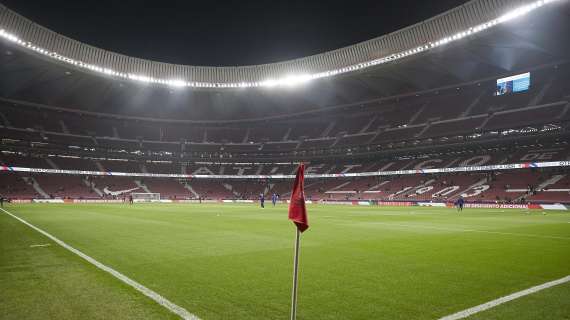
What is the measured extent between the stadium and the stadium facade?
1.15 ft

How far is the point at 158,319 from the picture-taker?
13.6ft

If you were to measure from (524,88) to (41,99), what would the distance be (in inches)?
3193

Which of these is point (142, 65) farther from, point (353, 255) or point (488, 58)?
point (353, 255)

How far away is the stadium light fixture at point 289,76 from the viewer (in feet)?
127

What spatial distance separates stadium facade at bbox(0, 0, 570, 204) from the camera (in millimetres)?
45375

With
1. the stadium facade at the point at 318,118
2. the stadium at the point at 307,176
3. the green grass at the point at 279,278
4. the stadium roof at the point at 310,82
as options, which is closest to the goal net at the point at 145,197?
the stadium at the point at 307,176

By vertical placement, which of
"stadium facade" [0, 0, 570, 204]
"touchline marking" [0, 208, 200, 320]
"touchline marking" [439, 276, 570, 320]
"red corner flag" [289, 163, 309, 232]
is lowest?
"touchline marking" [0, 208, 200, 320]

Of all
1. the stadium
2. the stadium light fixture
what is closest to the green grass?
the stadium

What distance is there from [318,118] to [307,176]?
15.7 meters

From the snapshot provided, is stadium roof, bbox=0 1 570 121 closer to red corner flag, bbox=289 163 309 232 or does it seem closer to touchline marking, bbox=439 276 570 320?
touchline marking, bbox=439 276 570 320

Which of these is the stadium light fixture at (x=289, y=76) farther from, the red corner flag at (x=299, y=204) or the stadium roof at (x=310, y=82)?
the red corner flag at (x=299, y=204)

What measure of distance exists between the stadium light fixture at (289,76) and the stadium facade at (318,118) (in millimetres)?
194

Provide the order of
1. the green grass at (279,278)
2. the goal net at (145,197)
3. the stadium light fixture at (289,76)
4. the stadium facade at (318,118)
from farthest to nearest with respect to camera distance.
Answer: the goal net at (145,197), the stadium facade at (318,118), the stadium light fixture at (289,76), the green grass at (279,278)

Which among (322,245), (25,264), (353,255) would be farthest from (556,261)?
(25,264)
